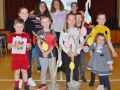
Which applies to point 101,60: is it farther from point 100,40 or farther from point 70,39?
point 70,39

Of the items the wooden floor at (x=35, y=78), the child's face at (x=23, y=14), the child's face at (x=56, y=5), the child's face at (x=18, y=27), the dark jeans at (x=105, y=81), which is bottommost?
the wooden floor at (x=35, y=78)

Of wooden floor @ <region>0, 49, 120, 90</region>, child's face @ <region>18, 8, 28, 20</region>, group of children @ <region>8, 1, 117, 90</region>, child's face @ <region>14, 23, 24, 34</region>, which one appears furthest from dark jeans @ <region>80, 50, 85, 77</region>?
child's face @ <region>14, 23, 24, 34</region>

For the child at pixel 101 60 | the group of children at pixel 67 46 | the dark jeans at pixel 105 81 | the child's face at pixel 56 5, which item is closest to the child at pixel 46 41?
the group of children at pixel 67 46

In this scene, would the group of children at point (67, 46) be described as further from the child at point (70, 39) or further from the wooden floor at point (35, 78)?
the wooden floor at point (35, 78)

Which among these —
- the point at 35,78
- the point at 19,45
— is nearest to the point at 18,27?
the point at 19,45

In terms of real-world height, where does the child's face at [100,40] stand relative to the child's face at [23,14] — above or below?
below

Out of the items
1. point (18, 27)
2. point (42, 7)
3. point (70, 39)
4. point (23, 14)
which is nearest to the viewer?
point (18, 27)

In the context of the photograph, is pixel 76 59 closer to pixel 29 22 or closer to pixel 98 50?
pixel 98 50

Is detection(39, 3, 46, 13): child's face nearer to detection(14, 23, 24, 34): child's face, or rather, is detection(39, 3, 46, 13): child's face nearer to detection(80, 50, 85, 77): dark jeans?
detection(80, 50, 85, 77): dark jeans

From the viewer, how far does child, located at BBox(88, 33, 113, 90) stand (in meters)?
4.52

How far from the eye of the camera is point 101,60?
4.54m

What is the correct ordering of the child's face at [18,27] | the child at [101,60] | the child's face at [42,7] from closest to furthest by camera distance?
1. the child's face at [18,27]
2. the child at [101,60]
3. the child's face at [42,7]

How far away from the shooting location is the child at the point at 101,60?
452cm

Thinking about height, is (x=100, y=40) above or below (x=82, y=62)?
above
